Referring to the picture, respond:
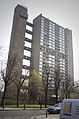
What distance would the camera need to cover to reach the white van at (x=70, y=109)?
530 cm

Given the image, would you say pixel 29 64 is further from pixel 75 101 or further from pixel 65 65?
pixel 75 101

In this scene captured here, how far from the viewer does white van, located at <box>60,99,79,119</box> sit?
530cm

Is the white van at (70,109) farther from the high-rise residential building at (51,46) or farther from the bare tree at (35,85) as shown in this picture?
the high-rise residential building at (51,46)

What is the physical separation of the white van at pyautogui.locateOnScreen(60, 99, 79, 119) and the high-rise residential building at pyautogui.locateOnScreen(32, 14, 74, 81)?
79.7 meters

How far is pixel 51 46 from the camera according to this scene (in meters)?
106

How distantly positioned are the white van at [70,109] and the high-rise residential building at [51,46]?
79736mm

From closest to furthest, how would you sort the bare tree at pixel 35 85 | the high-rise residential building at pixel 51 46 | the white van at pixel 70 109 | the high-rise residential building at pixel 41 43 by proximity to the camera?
the white van at pixel 70 109 < the bare tree at pixel 35 85 < the high-rise residential building at pixel 41 43 < the high-rise residential building at pixel 51 46

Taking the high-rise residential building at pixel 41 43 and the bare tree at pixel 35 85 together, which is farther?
the high-rise residential building at pixel 41 43

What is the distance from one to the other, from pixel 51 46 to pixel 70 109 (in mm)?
102075

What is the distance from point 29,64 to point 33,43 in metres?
17.3

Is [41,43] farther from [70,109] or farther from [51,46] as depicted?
[70,109]

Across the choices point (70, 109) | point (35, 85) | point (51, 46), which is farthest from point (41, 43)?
point (70, 109)

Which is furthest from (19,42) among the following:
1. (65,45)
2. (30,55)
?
(65,45)

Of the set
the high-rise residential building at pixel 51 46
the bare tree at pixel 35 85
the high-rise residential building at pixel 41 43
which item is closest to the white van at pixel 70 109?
the bare tree at pixel 35 85
